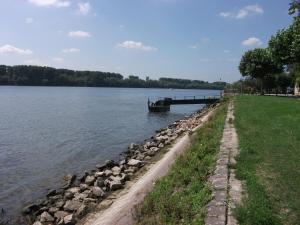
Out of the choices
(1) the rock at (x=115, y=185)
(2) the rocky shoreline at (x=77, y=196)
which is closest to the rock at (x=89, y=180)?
(2) the rocky shoreline at (x=77, y=196)

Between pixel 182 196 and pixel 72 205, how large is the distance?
5.72m

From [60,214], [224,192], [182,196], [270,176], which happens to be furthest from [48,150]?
[224,192]

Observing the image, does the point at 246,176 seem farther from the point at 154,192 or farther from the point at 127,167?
the point at 127,167

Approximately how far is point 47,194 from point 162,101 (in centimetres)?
5311

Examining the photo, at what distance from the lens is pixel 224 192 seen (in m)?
8.80

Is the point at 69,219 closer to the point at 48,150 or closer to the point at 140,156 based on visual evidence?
the point at 140,156

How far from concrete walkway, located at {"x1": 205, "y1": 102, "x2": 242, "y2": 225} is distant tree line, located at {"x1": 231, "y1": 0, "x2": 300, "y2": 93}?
2555cm

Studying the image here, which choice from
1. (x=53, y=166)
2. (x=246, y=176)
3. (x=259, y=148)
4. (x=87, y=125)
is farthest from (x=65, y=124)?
(x=246, y=176)

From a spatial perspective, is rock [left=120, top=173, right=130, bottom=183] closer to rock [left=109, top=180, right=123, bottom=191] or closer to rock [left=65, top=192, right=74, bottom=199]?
rock [left=109, top=180, right=123, bottom=191]

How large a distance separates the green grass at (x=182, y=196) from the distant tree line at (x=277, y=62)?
85.7 feet

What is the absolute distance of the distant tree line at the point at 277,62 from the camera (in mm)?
42000

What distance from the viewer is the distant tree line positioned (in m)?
42.0

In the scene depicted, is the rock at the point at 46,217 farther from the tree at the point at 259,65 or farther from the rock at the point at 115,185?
the tree at the point at 259,65

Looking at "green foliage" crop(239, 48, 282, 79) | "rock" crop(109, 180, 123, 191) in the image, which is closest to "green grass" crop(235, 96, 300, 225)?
"rock" crop(109, 180, 123, 191)
